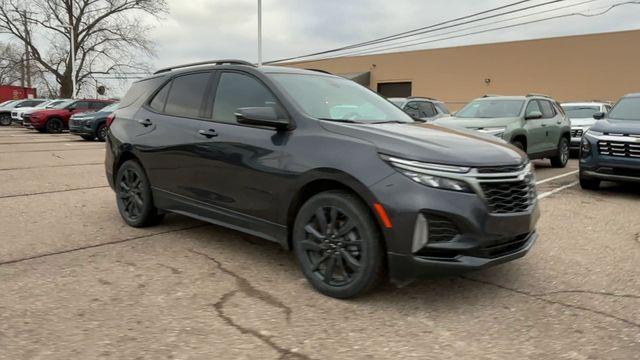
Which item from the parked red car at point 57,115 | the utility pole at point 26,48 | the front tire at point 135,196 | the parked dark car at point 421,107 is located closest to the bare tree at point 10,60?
the utility pole at point 26,48

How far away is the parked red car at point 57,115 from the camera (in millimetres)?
24297

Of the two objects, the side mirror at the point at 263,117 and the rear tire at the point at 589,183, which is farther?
the rear tire at the point at 589,183

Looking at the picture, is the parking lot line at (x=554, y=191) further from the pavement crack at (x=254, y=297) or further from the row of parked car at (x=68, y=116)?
the row of parked car at (x=68, y=116)

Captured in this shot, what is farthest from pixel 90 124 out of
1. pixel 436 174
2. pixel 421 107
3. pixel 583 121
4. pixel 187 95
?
pixel 436 174

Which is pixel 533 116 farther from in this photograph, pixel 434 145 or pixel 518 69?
pixel 518 69

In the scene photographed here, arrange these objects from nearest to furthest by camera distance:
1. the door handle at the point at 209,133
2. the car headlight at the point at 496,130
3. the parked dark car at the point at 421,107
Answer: the door handle at the point at 209,133, the car headlight at the point at 496,130, the parked dark car at the point at 421,107

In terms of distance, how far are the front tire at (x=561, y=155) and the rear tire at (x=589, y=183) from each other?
3537mm

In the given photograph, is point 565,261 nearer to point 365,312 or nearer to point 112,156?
point 365,312

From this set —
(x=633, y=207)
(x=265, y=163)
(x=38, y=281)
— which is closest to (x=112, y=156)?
(x=38, y=281)

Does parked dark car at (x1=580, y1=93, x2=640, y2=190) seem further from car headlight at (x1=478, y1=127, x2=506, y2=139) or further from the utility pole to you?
the utility pole

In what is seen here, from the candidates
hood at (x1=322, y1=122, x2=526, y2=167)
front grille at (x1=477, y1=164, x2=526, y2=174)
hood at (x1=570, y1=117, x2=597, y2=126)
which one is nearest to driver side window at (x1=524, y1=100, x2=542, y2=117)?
hood at (x1=570, y1=117, x2=597, y2=126)

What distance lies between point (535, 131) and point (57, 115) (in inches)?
851

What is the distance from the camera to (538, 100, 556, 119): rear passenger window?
1173cm

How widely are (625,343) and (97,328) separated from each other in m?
3.23
